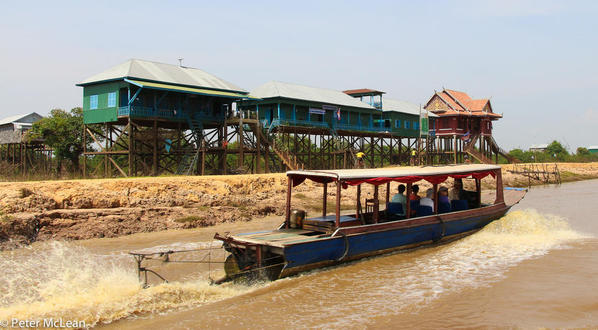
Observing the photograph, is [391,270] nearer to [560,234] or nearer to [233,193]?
[560,234]

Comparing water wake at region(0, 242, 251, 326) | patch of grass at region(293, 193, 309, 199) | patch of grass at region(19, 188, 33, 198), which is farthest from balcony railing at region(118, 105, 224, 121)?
water wake at region(0, 242, 251, 326)

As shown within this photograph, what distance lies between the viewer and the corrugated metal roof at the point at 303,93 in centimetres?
3359

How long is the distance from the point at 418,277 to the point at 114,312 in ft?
19.5

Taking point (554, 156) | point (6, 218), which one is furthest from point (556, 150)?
point (6, 218)

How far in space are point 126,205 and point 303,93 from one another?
21.0 meters

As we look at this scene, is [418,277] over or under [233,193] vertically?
under

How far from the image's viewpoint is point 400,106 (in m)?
46.9

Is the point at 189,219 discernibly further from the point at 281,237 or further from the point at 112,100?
the point at 112,100

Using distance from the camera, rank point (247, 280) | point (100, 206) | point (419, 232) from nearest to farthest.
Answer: point (247, 280) → point (419, 232) → point (100, 206)

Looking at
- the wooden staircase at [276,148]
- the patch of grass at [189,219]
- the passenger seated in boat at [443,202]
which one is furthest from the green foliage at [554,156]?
the patch of grass at [189,219]

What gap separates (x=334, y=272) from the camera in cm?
1035

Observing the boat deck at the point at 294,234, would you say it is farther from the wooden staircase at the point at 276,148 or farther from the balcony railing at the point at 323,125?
the balcony railing at the point at 323,125

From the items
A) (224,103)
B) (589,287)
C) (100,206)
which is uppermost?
(224,103)

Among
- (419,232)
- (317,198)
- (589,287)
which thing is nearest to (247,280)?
(419,232)
